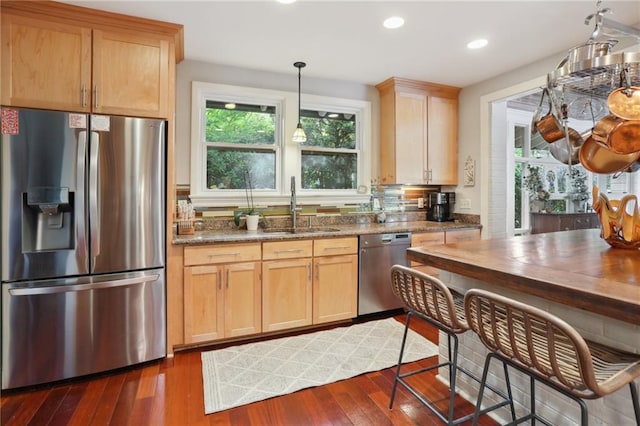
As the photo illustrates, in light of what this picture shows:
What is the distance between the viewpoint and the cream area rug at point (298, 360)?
82.6 inches

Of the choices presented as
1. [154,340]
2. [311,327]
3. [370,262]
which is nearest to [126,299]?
[154,340]

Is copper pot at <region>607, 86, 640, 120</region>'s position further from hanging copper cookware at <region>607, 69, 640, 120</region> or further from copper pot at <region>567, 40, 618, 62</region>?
copper pot at <region>567, 40, 618, 62</region>

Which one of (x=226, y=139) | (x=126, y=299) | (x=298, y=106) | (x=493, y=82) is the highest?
(x=493, y=82)

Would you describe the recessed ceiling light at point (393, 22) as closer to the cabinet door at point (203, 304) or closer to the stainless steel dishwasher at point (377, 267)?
the stainless steel dishwasher at point (377, 267)

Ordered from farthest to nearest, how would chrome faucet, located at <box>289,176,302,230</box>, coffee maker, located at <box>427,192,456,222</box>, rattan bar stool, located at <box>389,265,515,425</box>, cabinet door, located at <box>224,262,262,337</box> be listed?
coffee maker, located at <box>427,192,456,222</box>, chrome faucet, located at <box>289,176,302,230</box>, cabinet door, located at <box>224,262,262,337</box>, rattan bar stool, located at <box>389,265,515,425</box>

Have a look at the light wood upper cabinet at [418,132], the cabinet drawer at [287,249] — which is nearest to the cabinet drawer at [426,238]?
the light wood upper cabinet at [418,132]

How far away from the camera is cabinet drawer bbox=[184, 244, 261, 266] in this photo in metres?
2.59

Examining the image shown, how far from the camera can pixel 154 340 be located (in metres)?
2.43

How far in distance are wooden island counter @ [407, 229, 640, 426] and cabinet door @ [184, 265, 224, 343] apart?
1.58 metres

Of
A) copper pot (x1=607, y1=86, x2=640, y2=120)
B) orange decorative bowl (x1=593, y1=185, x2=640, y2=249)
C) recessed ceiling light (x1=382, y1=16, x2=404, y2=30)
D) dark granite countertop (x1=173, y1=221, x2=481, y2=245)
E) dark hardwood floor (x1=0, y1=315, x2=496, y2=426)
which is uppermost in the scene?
Answer: recessed ceiling light (x1=382, y1=16, x2=404, y2=30)

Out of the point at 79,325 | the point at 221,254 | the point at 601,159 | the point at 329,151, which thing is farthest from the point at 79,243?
the point at 601,159

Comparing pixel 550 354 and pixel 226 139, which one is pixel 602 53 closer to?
pixel 550 354

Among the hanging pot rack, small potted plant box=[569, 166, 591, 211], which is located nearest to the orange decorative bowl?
the hanging pot rack

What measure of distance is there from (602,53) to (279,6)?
1.84m
